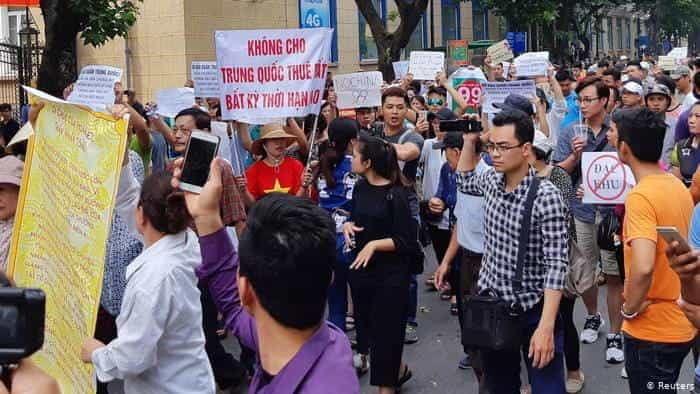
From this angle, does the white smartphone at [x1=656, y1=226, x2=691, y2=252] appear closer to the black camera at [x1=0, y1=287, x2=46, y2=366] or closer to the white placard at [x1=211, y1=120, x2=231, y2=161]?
the black camera at [x1=0, y1=287, x2=46, y2=366]

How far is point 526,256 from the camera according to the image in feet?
14.9

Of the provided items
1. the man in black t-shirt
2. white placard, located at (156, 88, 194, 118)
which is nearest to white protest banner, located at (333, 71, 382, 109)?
white placard, located at (156, 88, 194, 118)

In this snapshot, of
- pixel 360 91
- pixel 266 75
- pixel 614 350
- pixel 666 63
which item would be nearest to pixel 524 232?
pixel 614 350

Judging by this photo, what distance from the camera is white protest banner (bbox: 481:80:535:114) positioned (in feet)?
25.6

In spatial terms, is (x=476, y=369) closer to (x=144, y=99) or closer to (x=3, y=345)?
(x=3, y=345)

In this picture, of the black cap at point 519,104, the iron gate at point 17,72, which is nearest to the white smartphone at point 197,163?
the black cap at point 519,104

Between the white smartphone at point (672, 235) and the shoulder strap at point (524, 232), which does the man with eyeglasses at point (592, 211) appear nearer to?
the shoulder strap at point (524, 232)

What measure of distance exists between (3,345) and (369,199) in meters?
4.23

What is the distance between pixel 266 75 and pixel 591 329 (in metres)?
3.23

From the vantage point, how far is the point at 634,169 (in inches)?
168

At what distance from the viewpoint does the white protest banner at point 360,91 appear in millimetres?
10016

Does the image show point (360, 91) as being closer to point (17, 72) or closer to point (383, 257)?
point (383, 257)

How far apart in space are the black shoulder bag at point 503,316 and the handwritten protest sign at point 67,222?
192cm

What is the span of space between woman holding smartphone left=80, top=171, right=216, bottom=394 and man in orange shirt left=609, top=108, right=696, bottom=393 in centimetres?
189
